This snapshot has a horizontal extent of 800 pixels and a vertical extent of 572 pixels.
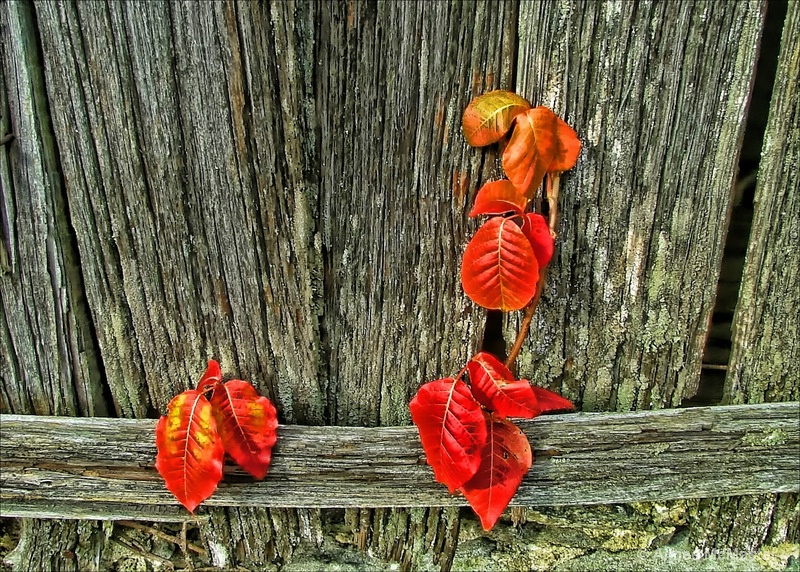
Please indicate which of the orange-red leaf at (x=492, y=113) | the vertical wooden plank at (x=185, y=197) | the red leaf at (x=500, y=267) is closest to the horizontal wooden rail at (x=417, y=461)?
the vertical wooden plank at (x=185, y=197)

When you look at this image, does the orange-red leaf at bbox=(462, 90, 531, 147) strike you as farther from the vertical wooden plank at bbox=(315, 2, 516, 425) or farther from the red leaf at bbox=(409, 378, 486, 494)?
the red leaf at bbox=(409, 378, 486, 494)

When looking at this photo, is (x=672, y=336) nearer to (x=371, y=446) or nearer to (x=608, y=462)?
(x=608, y=462)

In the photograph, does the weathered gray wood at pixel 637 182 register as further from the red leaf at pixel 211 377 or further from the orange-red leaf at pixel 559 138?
the red leaf at pixel 211 377

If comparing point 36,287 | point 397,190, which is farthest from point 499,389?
point 36,287

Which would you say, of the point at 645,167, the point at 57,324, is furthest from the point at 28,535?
the point at 645,167

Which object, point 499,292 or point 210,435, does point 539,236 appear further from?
point 210,435

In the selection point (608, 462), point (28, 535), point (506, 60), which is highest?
point (506, 60)

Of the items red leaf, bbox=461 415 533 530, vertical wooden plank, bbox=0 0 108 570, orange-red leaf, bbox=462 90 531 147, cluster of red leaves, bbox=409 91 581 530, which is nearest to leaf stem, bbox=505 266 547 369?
cluster of red leaves, bbox=409 91 581 530
